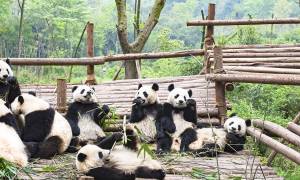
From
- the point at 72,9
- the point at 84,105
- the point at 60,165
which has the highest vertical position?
the point at 72,9

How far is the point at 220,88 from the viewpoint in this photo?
630cm

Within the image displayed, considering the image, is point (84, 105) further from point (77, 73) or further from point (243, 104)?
Answer: point (77, 73)

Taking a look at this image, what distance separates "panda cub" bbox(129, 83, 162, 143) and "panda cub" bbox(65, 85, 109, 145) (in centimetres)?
30

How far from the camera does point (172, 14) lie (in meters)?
40.9

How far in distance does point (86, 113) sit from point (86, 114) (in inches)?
0.4

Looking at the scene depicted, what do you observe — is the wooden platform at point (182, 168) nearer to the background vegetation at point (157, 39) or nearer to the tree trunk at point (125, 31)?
the background vegetation at point (157, 39)

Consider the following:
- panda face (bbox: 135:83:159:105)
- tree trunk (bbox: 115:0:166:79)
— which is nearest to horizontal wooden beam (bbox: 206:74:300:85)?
panda face (bbox: 135:83:159:105)

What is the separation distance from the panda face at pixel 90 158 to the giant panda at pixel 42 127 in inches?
36.2

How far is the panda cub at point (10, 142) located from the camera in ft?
13.5

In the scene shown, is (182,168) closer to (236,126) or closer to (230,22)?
(236,126)

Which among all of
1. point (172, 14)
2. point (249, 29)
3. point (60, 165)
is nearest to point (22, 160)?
point (60, 165)

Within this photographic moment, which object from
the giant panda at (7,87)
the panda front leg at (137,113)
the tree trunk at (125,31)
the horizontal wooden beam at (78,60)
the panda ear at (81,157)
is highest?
the tree trunk at (125,31)

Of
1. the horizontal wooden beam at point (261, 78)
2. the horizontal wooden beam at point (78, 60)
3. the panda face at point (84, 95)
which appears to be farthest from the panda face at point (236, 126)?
the horizontal wooden beam at point (78, 60)

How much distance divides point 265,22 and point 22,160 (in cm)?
703
